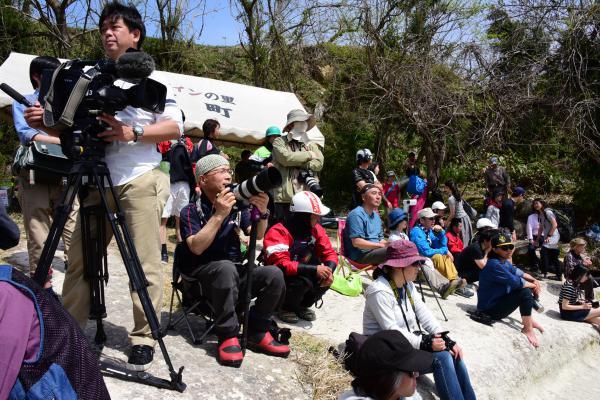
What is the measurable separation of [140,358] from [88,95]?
58.3 inches

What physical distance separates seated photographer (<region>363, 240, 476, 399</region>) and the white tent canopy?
5.13m

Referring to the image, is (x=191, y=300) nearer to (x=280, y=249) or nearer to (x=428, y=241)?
(x=280, y=249)

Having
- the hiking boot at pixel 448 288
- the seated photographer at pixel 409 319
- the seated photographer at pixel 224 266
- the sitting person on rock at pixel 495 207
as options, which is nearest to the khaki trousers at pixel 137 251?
the seated photographer at pixel 224 266

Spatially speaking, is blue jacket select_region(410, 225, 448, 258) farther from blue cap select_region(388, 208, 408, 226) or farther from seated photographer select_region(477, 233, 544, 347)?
seated photographer select_region(477, 233, 544, 347)

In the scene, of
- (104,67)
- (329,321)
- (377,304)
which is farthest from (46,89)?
(329,321)

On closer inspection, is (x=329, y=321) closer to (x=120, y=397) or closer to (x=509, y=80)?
(x=120, y=397)

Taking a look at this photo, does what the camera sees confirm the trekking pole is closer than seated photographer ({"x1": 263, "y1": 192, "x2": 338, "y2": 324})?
Yes

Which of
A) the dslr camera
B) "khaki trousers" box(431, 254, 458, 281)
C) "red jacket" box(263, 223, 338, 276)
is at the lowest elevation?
"khaki trousers" box(431, 254, 458, 281)

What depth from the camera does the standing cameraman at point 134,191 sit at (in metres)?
2.94

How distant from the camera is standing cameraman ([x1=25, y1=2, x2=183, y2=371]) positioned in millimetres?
2938

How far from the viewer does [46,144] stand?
3.89 m

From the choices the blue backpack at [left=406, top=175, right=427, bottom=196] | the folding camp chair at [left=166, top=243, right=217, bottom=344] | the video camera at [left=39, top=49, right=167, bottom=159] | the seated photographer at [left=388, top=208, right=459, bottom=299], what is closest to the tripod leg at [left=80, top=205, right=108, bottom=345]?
the video camera at [left=39, top=49, right=167, bottom=159]

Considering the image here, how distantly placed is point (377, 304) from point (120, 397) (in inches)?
79.2

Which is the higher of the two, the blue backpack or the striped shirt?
the blue backpack
